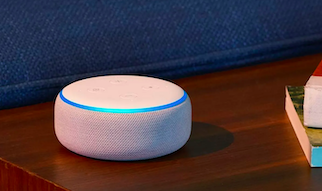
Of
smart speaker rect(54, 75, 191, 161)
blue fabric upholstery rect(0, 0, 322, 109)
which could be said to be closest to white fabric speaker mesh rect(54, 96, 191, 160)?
smart speaker rect(54, 75, 191, 161)

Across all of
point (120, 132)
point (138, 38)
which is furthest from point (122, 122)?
point (138, 38)

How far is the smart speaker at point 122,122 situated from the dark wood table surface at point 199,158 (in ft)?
0.06

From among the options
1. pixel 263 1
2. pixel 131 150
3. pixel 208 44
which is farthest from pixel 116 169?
pixel 263 1

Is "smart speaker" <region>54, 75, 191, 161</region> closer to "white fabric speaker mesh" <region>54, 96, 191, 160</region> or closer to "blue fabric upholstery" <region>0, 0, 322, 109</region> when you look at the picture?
"white fabric speaker mesh" <region>54, 96, 191, 160</region>

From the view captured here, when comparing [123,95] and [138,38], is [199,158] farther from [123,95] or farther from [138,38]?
[138,38]

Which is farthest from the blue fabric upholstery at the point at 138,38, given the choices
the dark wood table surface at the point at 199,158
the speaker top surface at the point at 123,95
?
the speaker top surface at the point at 123,95

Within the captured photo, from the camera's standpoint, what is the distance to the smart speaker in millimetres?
631

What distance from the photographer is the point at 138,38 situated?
Answer: 0.99 meters

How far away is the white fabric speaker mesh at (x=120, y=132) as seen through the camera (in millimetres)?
630

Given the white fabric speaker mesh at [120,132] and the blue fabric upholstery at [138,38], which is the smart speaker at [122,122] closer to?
the white fabric speaker mesh at [120,132]

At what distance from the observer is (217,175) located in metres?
0.62

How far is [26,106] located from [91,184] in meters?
0.32

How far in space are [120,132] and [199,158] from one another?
101 millimetres

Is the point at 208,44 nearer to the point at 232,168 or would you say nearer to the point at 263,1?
→ the point at 263,1
